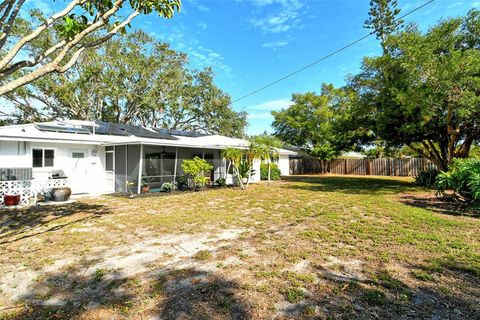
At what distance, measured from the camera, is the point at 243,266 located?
3803mm

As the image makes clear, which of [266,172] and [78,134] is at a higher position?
[78,134]

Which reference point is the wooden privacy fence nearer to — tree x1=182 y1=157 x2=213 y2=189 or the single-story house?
the single-story house

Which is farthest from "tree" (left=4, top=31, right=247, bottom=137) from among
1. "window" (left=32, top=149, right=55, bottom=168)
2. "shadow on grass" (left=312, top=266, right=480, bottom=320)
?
"shadow on grass" (left=312, top=266, right=480, bottom=320)

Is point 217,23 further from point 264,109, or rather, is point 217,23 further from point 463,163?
point 264,109

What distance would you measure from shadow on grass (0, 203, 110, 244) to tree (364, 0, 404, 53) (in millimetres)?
20288

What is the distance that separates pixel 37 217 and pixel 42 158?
460cm

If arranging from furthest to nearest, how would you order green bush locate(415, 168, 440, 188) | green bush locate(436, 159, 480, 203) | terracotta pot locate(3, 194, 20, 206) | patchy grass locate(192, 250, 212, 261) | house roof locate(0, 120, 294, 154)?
1. green bush locate(415, 168, 440, 188)
2. house roof locate(0, 120, 294, 154)
3. terracotta pot locate(3, 194, 20, 206)
4. green bush locate(436, 159, 480, 203)
5. patchy grass locate(192, 250, 212, 261)

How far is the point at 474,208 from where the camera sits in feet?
24.3

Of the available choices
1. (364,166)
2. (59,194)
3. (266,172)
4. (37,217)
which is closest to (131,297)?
(37,217)

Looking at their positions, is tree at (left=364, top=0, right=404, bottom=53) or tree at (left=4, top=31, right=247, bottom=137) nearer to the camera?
tree at (left=4, top=31, right=247, bottom=137)

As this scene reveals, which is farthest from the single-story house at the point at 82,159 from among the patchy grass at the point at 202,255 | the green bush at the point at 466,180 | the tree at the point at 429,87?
the green bush at the point at 466,180

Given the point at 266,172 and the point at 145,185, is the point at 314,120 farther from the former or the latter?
the point at 145,185

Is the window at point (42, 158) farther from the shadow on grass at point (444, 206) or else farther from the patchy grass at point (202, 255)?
the shadow on grass at point (444, 206)

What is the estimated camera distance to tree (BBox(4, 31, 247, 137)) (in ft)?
54.7
